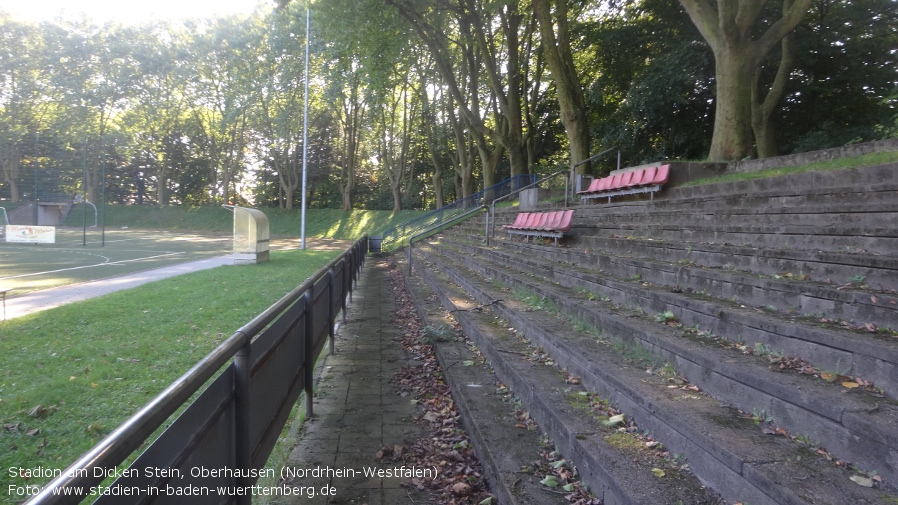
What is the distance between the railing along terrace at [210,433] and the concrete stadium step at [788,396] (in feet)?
8.07

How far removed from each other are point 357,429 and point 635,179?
25.1 feet

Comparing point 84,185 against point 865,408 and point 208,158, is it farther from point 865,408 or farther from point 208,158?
point 865,408

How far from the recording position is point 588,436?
111 inches

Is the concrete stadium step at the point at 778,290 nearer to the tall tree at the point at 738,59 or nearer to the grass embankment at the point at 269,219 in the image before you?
the tall tree at the point at 738,59

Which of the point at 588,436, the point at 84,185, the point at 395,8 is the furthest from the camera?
the point at 84,185

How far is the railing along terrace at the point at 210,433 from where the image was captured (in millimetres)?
1205

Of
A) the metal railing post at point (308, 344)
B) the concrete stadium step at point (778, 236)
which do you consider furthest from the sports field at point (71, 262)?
the concrete stadium step at point (778, 236)

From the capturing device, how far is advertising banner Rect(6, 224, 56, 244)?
23.7 metres

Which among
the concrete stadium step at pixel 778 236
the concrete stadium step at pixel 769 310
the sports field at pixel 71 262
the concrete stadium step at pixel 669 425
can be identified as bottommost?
the sports field at pixel 71 262

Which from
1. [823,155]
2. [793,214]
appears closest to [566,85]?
[823,155]

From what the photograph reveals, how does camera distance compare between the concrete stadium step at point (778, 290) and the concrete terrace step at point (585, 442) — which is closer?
the concrete terrace step at point (585, 442)

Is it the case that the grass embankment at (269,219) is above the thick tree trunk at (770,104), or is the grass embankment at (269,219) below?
below

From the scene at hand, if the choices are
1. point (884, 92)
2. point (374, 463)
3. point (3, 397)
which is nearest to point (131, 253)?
point (3, 397)

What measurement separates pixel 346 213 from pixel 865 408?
39923mm
